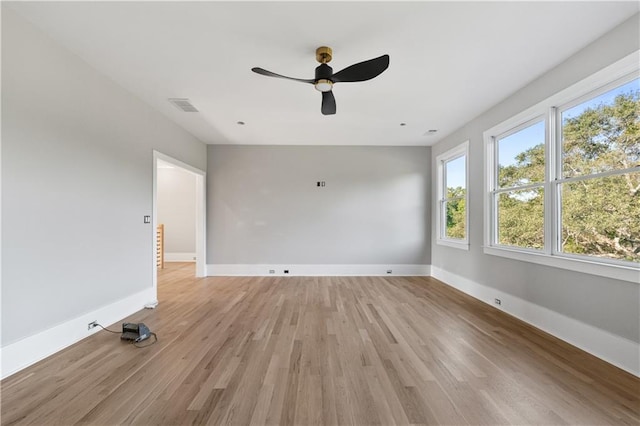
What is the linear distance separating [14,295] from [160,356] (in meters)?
1.16

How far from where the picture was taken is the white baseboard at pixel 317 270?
18.0ft

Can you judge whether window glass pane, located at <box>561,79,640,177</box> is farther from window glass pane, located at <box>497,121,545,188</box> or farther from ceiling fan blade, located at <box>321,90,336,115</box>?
ceiling fan blade, located at <box>321,90,336,115</box>

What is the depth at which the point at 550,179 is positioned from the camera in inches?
109

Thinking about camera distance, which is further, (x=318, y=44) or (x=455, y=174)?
(x=455, y=174)

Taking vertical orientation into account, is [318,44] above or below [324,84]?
above

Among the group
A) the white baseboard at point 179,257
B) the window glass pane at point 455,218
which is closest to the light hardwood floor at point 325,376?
the window glass pane at point 455,218

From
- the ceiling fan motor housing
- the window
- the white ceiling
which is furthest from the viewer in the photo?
the window

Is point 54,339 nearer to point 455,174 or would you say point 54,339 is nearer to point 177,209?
point 177,209

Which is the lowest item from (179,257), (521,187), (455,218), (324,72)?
(179,257)

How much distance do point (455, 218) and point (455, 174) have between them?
2.72 feet

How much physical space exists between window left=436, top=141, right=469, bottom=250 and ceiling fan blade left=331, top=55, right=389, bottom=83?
282 cm

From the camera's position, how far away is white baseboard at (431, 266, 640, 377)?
6.66 ft

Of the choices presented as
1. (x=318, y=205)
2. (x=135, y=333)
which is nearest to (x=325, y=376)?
(x=135, y=333)

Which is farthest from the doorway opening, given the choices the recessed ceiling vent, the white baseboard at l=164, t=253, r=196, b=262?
the recessed ceiling vent
